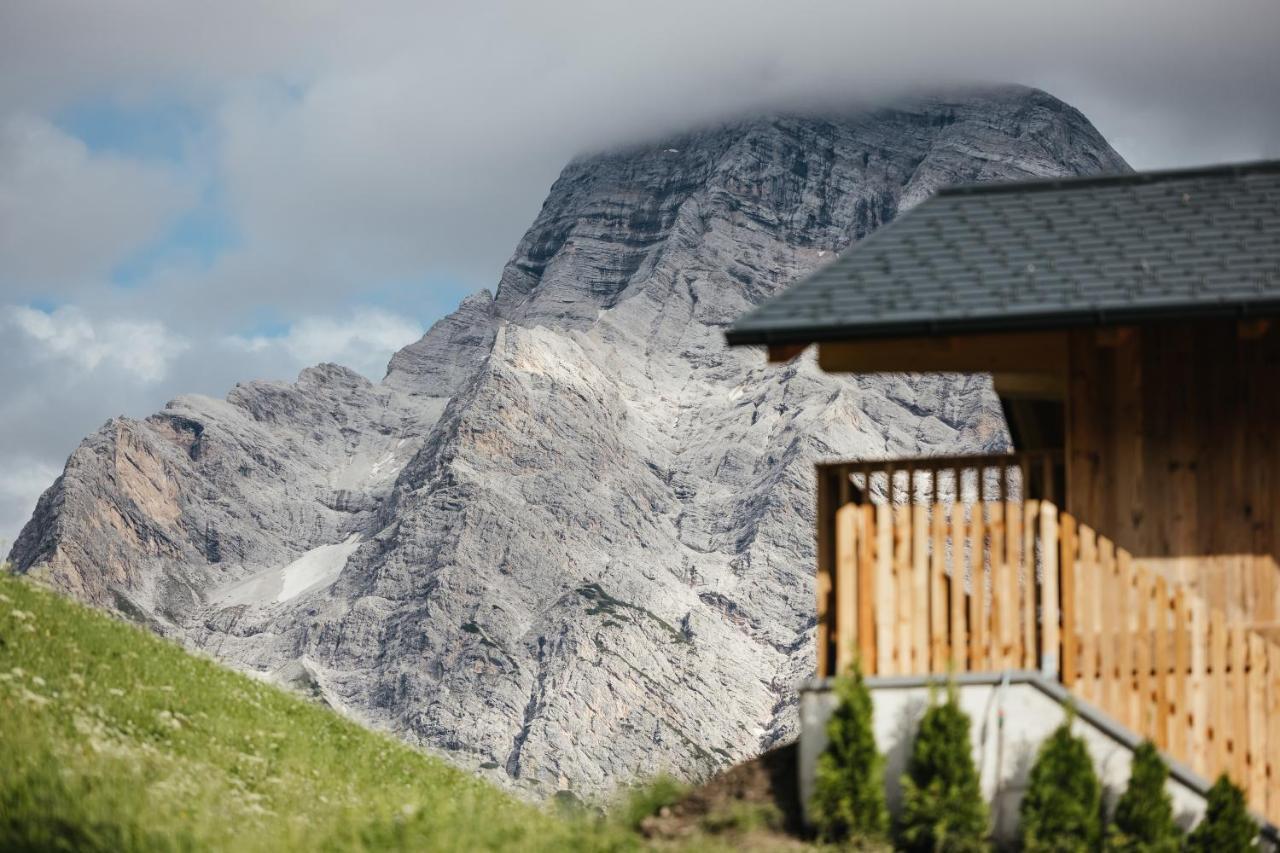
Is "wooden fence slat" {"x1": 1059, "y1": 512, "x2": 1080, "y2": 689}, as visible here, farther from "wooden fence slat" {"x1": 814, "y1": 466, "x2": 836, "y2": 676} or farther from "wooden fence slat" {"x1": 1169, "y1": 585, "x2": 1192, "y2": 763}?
"wooden fence slat" {"x1": 814, "y1": 466, "x2": 836, "y2": 676}

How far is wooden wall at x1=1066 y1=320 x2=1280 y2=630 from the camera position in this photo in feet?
39.4

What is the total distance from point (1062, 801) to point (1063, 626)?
55.5 inches

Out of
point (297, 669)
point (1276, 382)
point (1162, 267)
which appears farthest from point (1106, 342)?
point (297, 669)

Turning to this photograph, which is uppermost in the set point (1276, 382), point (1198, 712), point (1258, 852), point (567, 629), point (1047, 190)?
point (567, 629)

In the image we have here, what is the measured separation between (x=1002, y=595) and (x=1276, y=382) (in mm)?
2844

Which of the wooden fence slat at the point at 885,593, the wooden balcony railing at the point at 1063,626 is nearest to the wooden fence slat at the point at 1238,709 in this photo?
the wooden balcony railing at the point at 1063,626

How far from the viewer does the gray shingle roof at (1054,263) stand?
11.0 metres

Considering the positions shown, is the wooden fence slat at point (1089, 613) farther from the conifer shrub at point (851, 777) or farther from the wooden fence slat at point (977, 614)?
the conifer shrub at point (851, 777)

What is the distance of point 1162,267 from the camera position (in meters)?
11.6

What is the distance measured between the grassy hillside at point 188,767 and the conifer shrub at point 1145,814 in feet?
10.8

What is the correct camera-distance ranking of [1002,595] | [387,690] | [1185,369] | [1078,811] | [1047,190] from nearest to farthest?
[1078,811] < [1002,595] < [1185,369] < [1047,190] < [387,690]

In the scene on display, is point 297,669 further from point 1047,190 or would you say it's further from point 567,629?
point 1047,190

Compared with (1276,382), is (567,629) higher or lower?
higher

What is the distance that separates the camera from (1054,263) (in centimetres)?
1189
